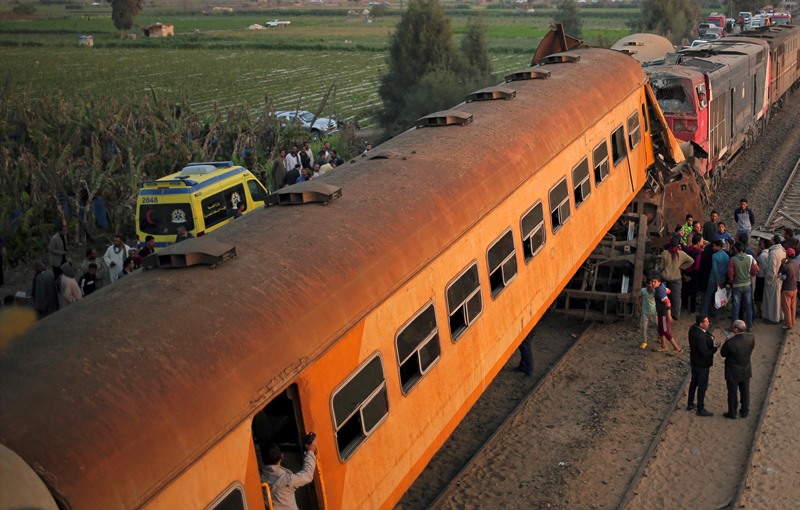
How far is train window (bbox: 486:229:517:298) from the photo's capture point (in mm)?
8883

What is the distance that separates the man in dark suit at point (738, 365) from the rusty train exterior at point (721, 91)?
27.5 feet

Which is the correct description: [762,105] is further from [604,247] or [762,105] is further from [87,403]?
[87,403]

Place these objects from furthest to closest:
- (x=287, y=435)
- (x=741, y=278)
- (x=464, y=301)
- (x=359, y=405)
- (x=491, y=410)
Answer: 1. (x=741, y=278)
2. (x=491, y=410)
3. (x=464, y=301)
4. (x=359, y=405)
5. (x=287, y=435)

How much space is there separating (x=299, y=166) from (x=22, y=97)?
11656mm

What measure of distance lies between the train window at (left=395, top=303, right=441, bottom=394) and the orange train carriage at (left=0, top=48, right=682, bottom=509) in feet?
0.06

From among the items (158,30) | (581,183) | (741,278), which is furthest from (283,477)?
(158,30)

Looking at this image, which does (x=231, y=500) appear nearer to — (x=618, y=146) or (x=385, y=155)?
(x=385, y=155)

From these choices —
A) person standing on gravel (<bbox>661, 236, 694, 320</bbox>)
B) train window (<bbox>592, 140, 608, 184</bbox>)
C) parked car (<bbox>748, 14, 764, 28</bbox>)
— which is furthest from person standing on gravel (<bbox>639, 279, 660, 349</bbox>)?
parked car (<bbox>748, 14, 764, 28</bbox>)

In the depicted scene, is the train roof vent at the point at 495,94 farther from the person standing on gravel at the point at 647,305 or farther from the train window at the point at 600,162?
the person standing on gravel at the point at 647,305

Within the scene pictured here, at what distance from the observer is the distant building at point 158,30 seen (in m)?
61.2

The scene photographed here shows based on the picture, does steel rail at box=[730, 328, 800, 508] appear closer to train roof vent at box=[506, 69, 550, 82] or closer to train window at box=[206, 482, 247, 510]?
train roof vent at box=[506, 69, 550, 82]

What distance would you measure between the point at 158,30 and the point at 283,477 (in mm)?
61907

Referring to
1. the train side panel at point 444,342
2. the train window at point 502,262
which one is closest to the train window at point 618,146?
the train side panel at point 444,342

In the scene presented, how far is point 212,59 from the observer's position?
58.7 metres
